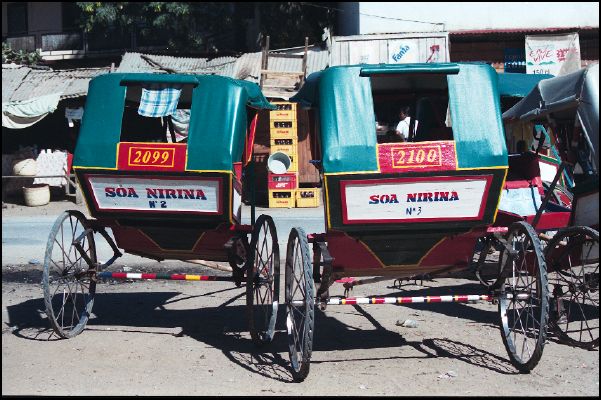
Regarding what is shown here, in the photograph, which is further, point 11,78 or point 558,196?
point 11,78

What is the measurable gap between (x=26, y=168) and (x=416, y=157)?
14913mm

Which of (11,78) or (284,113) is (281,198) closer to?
(284,113)

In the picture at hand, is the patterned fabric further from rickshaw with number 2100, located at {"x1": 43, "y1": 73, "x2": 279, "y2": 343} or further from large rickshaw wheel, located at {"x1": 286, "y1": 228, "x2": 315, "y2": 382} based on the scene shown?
large rickshaw wheel, located at {"x1": 286, "y1": 228, "x2": 315, "y2": 382}

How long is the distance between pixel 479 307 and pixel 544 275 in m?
2.87

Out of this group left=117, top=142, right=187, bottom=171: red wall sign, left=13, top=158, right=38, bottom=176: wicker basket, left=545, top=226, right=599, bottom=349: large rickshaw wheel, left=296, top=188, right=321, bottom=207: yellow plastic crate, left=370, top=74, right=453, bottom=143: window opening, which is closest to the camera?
left=545, top=226, right=599, bottom=349: large rickshaw wheel

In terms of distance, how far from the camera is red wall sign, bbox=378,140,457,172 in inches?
208

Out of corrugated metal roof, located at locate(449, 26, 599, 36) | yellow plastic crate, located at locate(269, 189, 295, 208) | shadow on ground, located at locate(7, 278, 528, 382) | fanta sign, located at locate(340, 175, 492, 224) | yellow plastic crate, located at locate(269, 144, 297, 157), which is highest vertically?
corrugated metal roof, located at locate(449, 26, 599, 36)

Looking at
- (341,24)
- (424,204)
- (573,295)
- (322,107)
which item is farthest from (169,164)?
(341,24)

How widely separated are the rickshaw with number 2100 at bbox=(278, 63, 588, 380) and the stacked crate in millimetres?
9739

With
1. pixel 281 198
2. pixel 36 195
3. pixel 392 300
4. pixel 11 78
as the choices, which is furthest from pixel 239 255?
pixel 11 78

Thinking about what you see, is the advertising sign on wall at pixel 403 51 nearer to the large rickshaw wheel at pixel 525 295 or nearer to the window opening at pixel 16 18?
the large rickshaw wheel at pixel 525 295

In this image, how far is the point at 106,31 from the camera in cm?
2588

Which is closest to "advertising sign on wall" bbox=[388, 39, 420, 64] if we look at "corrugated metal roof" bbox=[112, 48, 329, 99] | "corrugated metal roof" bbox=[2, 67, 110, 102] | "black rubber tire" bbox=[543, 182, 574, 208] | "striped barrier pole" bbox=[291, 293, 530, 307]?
"corrugated metal roof" bbox=[112, 48, 329, 99]

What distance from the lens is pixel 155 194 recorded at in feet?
20.1
